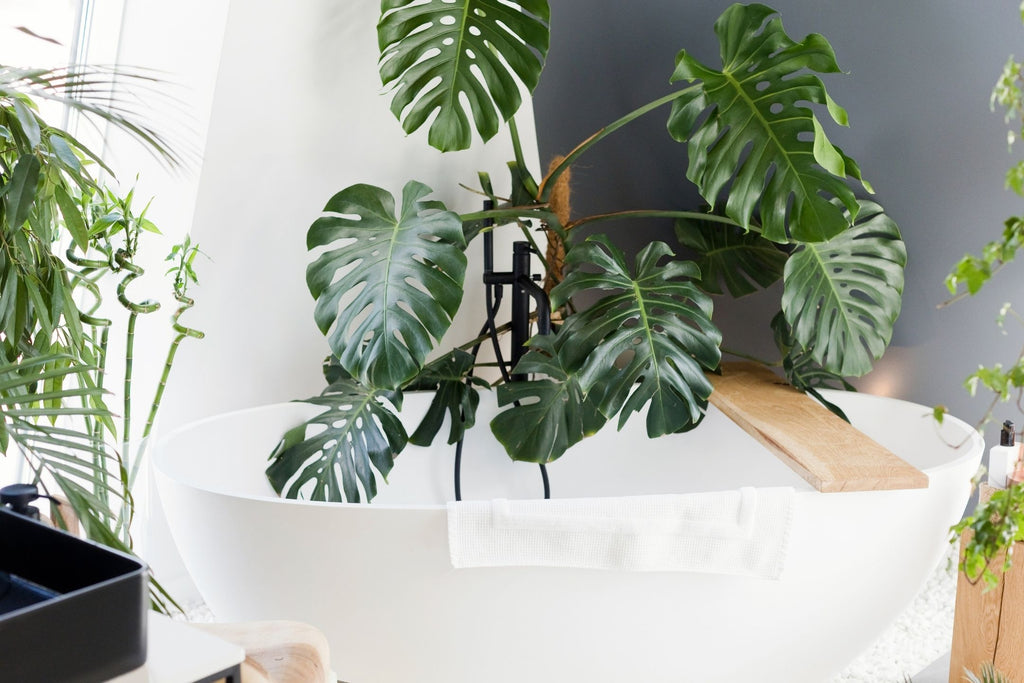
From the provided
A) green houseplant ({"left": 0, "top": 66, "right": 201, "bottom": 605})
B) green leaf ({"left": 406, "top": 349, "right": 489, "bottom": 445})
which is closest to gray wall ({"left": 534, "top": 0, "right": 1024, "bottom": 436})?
green leaf ({"left": 406, "top": 349, "right": 489, "bottom": 445})

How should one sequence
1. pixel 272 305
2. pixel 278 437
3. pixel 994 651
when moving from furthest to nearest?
pixel 272 305, pixel 278 437, pixel 994 651

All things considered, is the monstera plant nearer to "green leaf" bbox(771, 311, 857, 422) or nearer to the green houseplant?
"green leaf" bbox(771, 311, 857, 422)

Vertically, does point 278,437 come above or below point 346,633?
above

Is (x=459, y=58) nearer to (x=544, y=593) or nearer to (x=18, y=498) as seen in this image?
(x=544, y=593)

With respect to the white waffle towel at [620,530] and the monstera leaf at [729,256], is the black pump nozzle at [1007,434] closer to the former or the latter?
the white waffle towel at [620,530]

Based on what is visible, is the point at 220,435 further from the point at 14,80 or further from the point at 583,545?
the point at 14,80

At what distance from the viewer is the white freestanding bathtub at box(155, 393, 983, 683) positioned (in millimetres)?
1686

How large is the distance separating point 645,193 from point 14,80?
217 cm

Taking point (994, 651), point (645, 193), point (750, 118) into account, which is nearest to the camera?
point (994, 651)

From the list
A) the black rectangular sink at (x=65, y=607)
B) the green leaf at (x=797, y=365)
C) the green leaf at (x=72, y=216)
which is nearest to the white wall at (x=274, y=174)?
the green leaf at (x=72, y=216)

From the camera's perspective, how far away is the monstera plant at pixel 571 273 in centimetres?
195

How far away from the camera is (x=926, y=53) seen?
2.69 metres

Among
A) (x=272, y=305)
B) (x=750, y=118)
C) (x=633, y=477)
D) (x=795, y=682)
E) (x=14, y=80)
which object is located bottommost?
(x=795, y=682)

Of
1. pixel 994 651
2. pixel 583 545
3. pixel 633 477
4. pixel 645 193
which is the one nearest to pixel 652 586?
pixel 583 545
